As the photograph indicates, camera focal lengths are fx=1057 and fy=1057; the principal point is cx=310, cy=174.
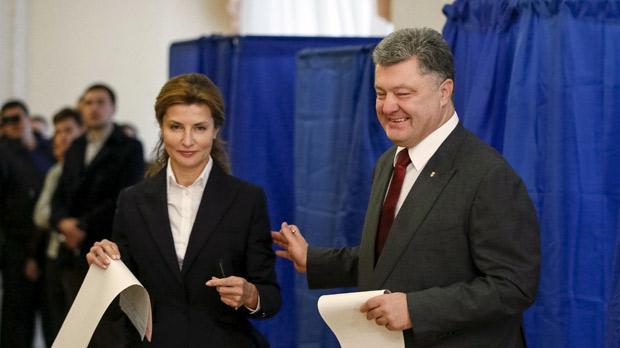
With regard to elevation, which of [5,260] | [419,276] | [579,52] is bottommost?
[5,260]

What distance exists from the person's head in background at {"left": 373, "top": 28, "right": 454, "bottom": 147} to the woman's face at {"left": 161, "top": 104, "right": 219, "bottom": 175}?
615 millimetres

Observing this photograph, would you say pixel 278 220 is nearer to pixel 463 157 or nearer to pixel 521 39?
pixel 521 39

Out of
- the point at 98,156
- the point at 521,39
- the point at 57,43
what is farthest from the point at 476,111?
the point at 57,43

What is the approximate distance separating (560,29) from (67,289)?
321 cm

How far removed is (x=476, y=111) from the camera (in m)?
3.24

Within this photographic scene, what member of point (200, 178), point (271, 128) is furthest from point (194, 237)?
point (271, 128)

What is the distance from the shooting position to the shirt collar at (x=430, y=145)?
7.77 feet

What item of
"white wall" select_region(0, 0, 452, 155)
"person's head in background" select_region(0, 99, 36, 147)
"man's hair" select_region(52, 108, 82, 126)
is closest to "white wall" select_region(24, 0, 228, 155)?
"white wall" select_region(0, 0, 452, 155)

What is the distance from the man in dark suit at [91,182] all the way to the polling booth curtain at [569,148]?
8.72 ft

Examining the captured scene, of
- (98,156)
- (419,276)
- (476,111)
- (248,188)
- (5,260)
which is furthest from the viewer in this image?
(5,260)

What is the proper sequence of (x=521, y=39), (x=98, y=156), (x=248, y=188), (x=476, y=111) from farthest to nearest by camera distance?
(x=98, y=156), (x=476, y=111), (x=521, y=39), (x=248, y=188)

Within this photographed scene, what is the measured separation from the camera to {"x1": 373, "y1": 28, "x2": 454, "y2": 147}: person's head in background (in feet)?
7.52

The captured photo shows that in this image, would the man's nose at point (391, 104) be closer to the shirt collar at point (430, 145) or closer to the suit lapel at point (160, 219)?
the shirt collar at point (430, 145)

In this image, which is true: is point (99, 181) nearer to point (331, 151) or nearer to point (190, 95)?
point (331, 151)
